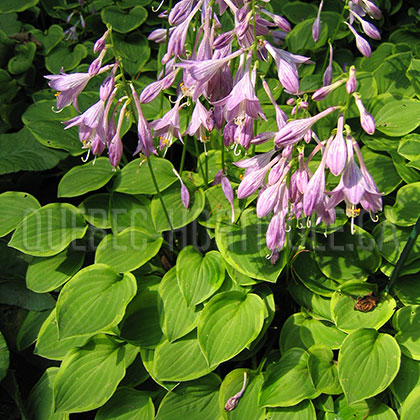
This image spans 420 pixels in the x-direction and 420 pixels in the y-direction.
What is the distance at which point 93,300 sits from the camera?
7.68 feet

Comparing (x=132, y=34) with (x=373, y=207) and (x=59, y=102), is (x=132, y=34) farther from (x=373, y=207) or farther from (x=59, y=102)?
(x=373, y=207)

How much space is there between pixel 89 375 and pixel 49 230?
82 centimetres

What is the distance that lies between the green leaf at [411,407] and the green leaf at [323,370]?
0.29 m

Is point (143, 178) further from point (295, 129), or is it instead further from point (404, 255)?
point (404, 255)

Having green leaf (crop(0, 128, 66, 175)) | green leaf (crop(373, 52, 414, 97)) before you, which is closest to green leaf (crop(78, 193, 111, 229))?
green leaf (crop(0, 128, 66, 175))

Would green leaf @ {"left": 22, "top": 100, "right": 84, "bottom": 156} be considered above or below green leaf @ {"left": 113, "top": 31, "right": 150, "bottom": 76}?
below

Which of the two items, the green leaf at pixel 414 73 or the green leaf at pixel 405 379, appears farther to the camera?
the green leaf at pixel 414 73

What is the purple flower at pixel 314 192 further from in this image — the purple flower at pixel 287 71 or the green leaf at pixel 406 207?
the green leaf at pixel 406 207

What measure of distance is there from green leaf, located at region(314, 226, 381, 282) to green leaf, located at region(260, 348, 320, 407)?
0.45 m

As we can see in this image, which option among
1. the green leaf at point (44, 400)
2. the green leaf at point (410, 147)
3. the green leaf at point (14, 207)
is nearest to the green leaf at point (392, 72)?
the green leaf at point (410, 147)

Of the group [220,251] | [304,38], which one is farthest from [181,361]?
[304,38]

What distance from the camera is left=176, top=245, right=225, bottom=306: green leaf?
2348mm

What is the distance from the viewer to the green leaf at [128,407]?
235cm

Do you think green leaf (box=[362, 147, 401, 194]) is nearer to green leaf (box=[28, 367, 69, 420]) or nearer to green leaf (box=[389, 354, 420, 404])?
green leaf (box=[389, 354, 420, 404])
